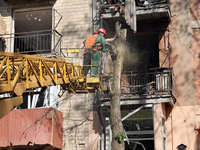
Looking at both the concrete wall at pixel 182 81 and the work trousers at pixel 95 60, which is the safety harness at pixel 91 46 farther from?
the concrete wall at pixel 182 81

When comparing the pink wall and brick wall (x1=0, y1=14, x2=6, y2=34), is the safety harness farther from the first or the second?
brick wall (x1=0, y1=14, x2=6, y2=34)

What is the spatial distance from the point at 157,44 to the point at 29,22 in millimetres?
6942

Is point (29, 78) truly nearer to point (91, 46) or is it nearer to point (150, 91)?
point (91, 46)

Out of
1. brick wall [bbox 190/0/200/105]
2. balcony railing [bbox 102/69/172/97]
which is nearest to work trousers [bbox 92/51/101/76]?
balcony railing [bbox 102/69/172/97]

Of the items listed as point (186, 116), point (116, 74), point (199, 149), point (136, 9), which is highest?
point (136, 9)

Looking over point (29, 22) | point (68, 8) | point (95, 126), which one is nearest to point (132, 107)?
point (95, 126)

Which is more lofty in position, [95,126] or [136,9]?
[136,9]

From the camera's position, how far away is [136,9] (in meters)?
16.7

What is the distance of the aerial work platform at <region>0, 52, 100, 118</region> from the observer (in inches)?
388

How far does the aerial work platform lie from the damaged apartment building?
61cm

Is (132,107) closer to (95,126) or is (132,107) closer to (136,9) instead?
(95,126)

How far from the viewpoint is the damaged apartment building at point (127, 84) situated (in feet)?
52.2

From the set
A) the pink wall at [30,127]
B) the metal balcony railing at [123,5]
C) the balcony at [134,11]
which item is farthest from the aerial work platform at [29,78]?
the metal balcony railing at [123,5]

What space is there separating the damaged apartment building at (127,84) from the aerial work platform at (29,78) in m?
0.61
